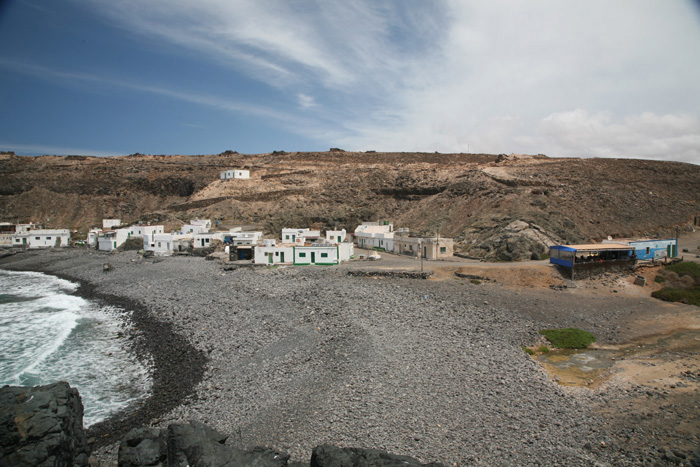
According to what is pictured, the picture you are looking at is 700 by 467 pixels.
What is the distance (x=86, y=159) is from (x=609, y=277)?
87.6m

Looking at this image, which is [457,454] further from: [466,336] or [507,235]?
[507,235]

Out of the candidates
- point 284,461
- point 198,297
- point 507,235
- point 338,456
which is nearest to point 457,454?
point 338,456

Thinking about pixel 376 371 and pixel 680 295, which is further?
pixel 680 295

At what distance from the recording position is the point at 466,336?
1563cm

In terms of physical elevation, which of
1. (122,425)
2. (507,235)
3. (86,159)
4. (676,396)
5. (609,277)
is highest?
(86,159)

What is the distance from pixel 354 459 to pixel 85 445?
651cm

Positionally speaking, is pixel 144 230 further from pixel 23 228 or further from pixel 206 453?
pixel 206 453

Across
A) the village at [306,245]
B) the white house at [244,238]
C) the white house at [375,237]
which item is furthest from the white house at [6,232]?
the white house at [375,237]

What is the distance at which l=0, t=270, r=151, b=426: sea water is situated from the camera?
→ 12.7m

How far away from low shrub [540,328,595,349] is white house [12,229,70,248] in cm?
5704

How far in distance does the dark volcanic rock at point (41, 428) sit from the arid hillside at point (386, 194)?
28.9 m

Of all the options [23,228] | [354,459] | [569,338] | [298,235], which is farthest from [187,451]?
[23,228]

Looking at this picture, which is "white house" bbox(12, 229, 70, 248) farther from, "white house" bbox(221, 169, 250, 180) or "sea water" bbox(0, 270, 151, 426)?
"sea water" bbox(0, 270, 151, 426)

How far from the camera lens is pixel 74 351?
16.4m
